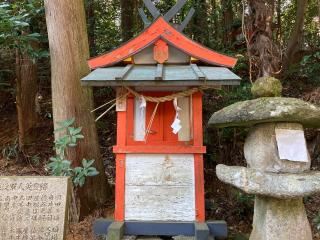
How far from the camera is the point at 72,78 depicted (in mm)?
4973

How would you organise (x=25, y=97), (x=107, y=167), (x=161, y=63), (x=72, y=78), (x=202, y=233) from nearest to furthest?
1. (x=202, y=233)
2. (x=161, y=63)
3. (x=72, y=78)
4. (x=107, y=167)
5. (x=25, y=97)

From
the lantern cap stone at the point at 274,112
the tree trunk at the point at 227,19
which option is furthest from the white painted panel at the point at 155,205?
the tree trunk at the point at 227,19

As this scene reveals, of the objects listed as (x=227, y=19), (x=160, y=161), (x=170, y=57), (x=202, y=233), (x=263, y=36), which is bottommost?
(x=202, y=233)

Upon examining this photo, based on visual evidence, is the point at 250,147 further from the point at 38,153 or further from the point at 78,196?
the point at 38,153

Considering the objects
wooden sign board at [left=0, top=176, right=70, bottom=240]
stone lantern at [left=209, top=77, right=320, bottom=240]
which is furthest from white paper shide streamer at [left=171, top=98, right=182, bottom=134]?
wooden sign board at [left=0, top=176, right=70, bottom=240]

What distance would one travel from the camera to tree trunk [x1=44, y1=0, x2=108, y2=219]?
4.95 m

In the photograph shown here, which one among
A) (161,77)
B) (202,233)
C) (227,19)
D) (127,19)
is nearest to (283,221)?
(202,233)

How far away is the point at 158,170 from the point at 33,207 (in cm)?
141

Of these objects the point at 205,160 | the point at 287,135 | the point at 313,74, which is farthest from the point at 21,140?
the point at 313,74

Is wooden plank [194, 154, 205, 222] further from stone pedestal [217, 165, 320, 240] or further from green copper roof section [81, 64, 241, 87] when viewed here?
green copper roof section [81, 64, 241, 87]

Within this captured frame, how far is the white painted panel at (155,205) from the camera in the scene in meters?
4.06

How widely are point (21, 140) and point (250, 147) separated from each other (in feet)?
16.1

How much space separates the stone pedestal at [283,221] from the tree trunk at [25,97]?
16.7 ft

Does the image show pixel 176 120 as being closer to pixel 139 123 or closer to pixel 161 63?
pixel 139 123
